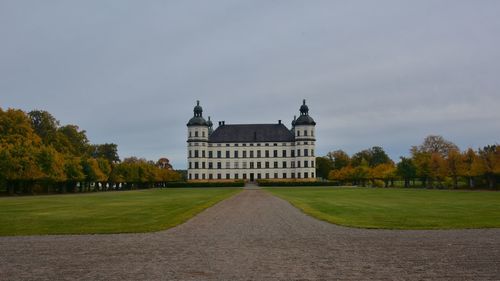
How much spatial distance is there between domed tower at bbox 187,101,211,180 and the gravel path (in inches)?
3956

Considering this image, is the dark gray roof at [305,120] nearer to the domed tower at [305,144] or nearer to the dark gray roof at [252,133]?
the domed tower at [305,144]

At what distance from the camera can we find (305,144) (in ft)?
386

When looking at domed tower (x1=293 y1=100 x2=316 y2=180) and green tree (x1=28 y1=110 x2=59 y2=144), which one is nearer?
green tree (x1=28 y1=110 x2=59 y2=144)

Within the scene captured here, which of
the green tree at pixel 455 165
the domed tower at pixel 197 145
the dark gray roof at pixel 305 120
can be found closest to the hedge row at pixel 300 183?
the domed tower at pixel 197 145

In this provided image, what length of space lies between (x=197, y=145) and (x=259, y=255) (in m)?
107

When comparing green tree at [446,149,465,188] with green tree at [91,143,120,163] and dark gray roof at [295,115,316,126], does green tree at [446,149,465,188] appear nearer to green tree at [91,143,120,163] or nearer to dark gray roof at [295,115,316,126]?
dark gray roof at [295,115,316,126]

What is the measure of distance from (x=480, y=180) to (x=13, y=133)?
70.3m

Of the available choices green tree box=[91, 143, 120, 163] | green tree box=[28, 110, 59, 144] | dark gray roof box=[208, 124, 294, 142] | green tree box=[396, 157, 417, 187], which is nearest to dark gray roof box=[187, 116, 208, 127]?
dark gray roof box=[208, 124, 294, 142]

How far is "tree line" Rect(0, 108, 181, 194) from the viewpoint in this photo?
191 ft

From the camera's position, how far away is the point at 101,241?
14.6m

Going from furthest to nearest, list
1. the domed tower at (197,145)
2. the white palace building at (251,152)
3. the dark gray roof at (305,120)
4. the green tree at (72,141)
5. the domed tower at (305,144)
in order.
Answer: the white palace building at (251,152) < the domed tower at (197,145) < the domed tower at (305,144) < the dark gray roof at (305,120) < the green tree at (72,141)

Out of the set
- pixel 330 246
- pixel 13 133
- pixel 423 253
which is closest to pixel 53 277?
pixel 330 246

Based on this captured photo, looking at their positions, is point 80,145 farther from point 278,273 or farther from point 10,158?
point 278,273

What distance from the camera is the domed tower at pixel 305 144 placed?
117m
